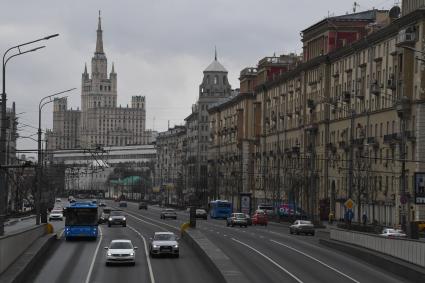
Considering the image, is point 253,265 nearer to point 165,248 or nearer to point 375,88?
point 165,248

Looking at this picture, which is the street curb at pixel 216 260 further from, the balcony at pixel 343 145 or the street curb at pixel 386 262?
the balcony at pixel 343 145

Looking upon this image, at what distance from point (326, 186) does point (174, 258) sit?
65920mm

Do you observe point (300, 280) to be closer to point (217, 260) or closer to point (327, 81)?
point (217, 260)

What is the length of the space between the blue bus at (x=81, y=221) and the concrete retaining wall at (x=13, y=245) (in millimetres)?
8933

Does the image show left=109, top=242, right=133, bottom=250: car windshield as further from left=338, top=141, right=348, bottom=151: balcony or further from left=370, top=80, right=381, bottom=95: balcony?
left=338, top=141, right=348, bottom=151: balcony

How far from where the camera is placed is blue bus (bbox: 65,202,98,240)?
208ft

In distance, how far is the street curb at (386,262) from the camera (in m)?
37.9

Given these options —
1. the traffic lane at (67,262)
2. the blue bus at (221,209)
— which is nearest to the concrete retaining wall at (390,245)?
the traffic lane at (67,262)

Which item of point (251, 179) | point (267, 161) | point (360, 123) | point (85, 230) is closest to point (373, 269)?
point (85, 230)

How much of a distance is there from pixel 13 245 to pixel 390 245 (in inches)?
689

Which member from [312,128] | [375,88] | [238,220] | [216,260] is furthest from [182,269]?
[312,128]

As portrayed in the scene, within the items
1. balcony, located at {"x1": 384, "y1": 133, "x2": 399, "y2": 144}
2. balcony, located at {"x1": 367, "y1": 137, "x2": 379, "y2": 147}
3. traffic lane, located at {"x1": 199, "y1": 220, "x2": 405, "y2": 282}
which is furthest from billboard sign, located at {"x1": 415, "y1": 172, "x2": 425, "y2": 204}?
balcony, located at {"x1": 367, "y1": 137, "x2": 379, "y2": 147}

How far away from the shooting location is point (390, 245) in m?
45.2

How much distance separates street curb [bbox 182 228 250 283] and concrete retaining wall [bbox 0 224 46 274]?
8.60 meters
